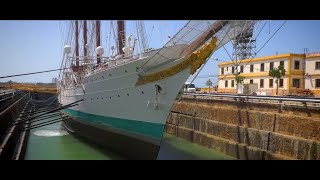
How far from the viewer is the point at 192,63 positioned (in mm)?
10969

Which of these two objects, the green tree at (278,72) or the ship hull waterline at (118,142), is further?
the green tree at (278,72)

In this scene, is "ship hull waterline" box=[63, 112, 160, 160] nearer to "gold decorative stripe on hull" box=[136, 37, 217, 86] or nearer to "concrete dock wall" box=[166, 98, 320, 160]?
"gold decorative stripe on hull" box=[136, 37, 217, 86]

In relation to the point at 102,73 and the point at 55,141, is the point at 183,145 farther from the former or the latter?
the point at 55,141

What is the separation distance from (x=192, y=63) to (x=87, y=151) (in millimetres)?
6816

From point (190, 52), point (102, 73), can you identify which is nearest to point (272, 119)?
point (190, 52)

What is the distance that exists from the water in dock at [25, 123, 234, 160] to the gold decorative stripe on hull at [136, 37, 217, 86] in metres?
3.87

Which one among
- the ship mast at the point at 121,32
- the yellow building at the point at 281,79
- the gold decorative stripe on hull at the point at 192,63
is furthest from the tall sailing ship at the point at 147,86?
the yellow building at the point at 281,79

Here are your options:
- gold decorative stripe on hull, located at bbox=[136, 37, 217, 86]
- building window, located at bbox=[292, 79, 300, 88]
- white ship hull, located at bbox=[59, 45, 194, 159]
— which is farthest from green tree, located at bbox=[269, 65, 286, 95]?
gold decorative stripe on hull, located at bbox=[136, 37, 217, 86]

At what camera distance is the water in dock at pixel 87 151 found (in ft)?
43.7

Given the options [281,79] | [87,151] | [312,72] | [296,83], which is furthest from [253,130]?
[296,83]

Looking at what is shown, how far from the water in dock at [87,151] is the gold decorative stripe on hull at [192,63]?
3.87 m

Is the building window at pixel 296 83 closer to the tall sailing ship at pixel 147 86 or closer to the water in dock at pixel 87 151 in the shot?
the water in dock at pixel 87 151

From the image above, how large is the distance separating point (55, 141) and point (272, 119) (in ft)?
39.4

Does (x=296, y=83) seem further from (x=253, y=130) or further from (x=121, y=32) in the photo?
(x=121, y=32)
